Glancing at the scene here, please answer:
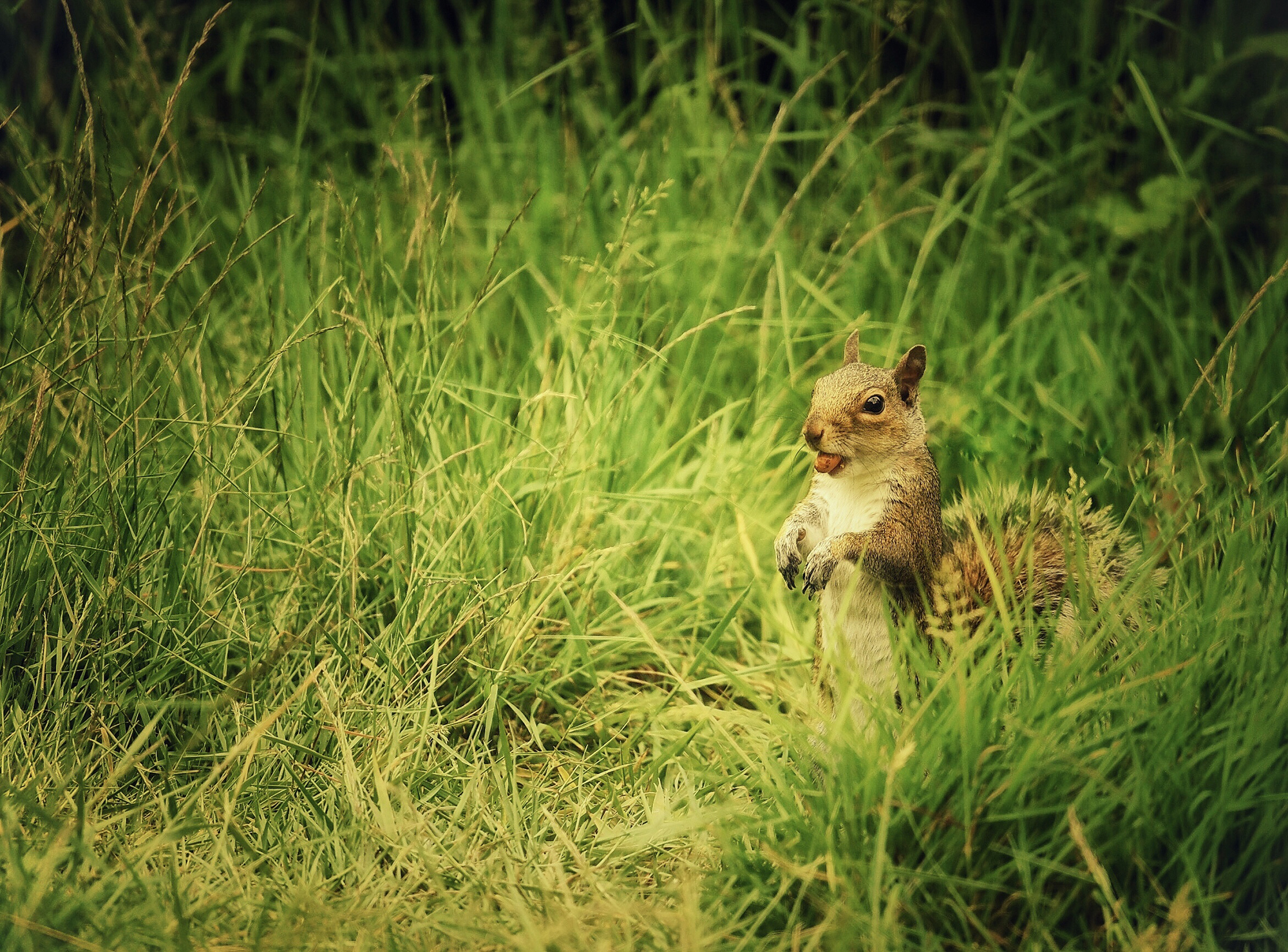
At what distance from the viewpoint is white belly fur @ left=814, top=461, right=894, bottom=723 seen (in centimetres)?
216

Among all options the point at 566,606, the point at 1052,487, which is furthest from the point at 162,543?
the point at 1052,487

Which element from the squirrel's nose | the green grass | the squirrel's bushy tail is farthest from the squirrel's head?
the green grass

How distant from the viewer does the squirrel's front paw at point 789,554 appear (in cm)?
223

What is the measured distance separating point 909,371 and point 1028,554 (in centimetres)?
41

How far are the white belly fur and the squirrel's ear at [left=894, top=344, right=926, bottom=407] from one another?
170mm

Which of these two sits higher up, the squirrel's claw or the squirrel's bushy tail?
the squirrel's claw

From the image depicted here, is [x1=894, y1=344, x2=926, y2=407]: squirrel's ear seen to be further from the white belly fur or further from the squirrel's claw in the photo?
the squirrel's claw

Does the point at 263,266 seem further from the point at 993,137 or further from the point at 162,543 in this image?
the point at 993,137

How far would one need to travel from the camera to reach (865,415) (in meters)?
2.14

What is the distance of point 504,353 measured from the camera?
3.48 metres

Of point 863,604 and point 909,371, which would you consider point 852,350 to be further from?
point 863,604

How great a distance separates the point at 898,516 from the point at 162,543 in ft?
5.28

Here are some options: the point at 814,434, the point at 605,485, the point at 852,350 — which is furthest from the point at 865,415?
the point at 605,485

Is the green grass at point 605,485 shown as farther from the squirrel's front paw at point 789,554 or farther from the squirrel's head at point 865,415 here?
the squirrel's head at point 865,415
